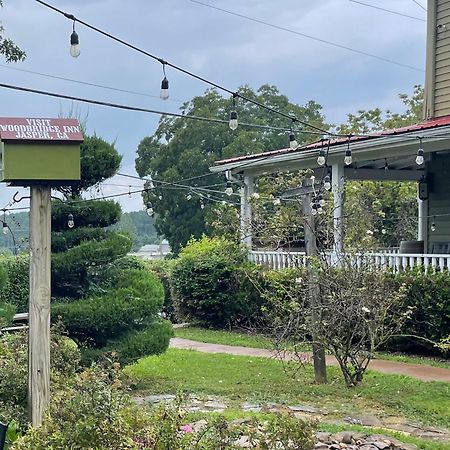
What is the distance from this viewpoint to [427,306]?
11391 millimetres

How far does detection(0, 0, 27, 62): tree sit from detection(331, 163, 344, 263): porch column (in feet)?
16.7

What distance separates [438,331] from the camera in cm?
1140

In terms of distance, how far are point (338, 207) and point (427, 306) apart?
7.12 ft

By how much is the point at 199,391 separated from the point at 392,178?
29.2ft

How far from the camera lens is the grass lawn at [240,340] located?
11.1 metres

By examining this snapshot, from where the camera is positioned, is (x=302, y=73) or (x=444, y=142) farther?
(x=302, y=73)

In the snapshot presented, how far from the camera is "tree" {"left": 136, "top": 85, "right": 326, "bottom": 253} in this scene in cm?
3706

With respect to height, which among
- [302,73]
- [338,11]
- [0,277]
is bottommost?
[0,277]

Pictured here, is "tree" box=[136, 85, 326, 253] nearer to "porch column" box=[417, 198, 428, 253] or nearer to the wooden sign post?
"porch column" box=[417, 198, 428, 253]

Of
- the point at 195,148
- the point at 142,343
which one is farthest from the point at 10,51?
the point at 195,148

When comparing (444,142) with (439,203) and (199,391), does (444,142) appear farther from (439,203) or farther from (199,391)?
(199,391)

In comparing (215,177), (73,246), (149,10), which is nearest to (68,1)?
(149,10)

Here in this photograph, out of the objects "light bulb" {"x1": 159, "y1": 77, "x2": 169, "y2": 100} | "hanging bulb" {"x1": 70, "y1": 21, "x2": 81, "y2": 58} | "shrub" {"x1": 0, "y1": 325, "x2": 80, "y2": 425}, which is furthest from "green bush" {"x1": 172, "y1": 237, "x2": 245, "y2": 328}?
"hanging bulb" {"x1": 70, "y1": 21, "x2": 81, "y2": 58}

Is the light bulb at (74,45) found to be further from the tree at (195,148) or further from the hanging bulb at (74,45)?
the tree at (195,148)
